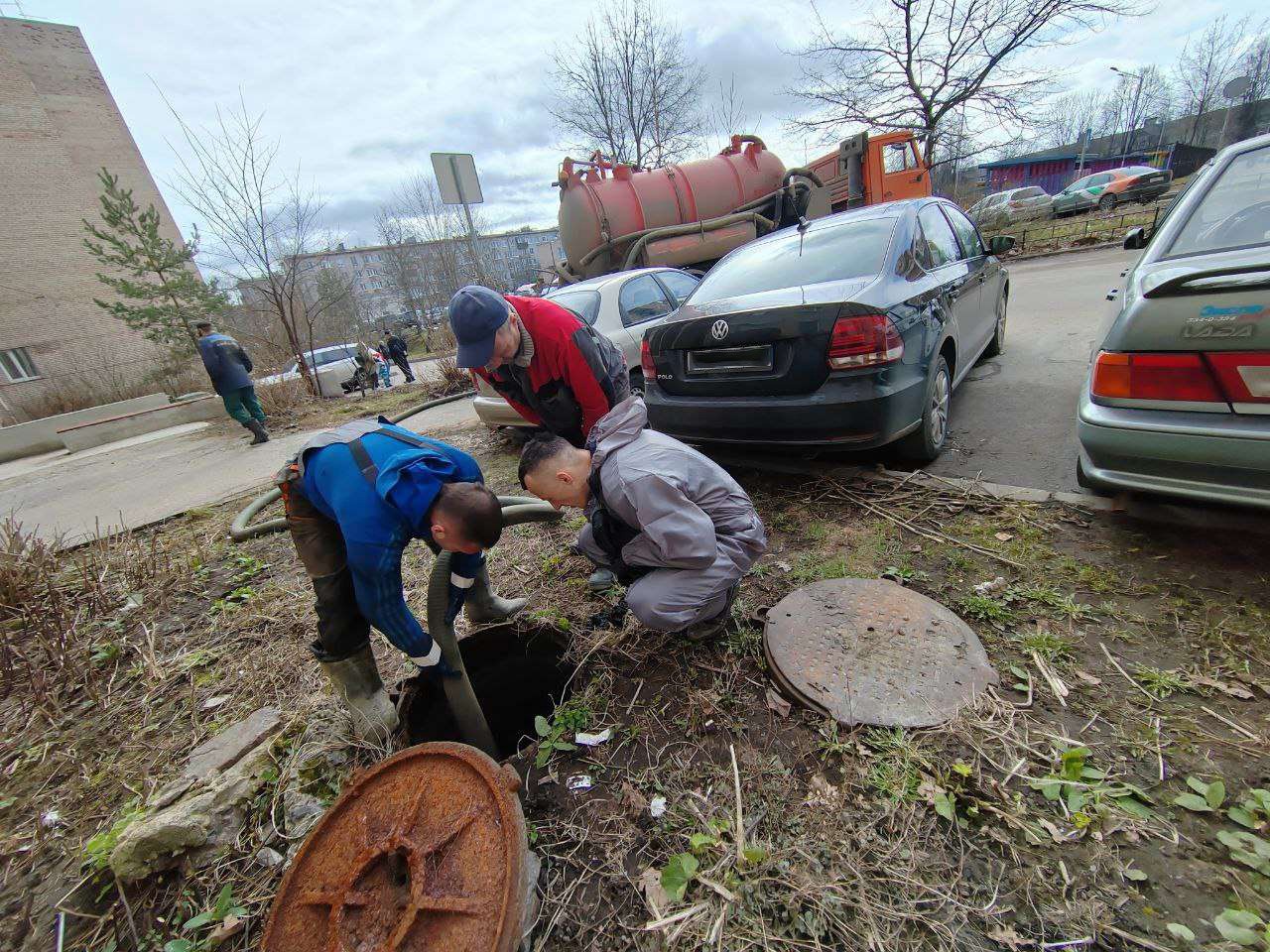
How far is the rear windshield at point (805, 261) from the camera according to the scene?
293 cm

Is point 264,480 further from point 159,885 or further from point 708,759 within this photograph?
point 708,759

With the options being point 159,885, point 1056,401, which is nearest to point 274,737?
point 159,885

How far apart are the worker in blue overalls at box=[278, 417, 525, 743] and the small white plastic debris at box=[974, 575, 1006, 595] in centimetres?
199

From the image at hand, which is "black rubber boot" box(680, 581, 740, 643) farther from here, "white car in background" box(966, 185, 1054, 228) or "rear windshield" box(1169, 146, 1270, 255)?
"white car in background" box(966, 185, 1054, 228)

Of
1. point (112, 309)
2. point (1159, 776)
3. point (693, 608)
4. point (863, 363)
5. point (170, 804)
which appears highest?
point (112, 309)

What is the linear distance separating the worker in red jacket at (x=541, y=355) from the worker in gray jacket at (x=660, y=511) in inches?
17.8

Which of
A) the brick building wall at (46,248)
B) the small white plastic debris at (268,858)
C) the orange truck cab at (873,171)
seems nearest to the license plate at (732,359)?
the small white plastic debris at (268,858)

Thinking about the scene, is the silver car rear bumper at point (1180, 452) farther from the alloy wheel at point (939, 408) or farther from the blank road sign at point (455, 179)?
the blank road sign at point (455, 179)

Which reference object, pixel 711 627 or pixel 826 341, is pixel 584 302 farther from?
pixel 711 627

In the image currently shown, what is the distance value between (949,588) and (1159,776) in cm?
87

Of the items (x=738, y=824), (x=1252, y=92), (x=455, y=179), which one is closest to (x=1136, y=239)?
(x=738, y=824)

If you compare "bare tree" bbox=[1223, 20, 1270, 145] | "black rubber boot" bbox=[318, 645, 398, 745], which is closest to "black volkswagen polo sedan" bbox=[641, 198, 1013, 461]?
"black rubber boot" bbox=[318, 645, 398, 745]

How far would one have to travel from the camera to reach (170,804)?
1.70 m

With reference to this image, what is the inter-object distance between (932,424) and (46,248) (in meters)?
25.6
